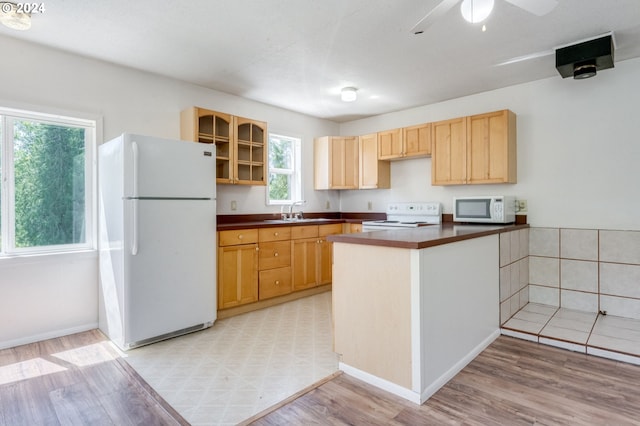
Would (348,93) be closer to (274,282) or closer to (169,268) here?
(274,282)

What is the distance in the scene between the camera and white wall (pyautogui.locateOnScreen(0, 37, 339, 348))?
2.74m

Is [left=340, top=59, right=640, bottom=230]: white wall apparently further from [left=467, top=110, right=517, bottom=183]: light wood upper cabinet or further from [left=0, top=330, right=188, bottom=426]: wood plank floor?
[left=0, top=330, right=188, bottom=426]: wood plank floor

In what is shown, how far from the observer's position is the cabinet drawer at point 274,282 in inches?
148

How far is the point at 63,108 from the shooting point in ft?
9.69

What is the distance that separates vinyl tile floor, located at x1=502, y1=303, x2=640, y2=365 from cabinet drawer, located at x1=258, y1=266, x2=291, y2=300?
226 cm

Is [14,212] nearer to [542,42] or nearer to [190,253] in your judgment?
[190,253]

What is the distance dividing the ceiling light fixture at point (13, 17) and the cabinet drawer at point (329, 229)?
3261mm

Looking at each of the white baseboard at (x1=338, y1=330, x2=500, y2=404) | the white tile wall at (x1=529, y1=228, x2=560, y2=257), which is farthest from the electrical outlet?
the white baseboard at (x1=338, y1=330, x2=500, y2=404)

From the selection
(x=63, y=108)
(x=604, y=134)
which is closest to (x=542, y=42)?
(x=604, y=134)

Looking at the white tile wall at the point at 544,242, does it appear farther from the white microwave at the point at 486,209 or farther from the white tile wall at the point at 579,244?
the white microwave at the point at 486,209

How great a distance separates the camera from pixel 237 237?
3.54m

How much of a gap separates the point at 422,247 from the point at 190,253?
2074 millimetres

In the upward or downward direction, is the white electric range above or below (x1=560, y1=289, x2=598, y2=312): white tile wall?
above

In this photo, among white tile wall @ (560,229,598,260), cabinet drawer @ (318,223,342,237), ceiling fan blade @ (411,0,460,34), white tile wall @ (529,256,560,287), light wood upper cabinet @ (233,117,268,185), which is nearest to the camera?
ceiling fan blade @ (411,0,460,34)
